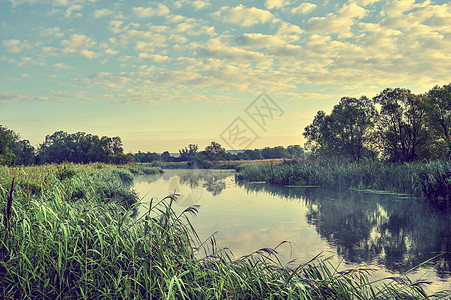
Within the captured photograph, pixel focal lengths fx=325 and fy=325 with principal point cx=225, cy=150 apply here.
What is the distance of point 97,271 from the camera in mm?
4090

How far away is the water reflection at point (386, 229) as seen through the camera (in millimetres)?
6855

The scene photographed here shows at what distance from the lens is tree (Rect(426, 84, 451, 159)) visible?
2555 cm

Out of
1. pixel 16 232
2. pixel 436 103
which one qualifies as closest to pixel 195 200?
pixel 16 232

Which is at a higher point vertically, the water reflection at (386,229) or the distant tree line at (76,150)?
the distant tree line at (76,150)

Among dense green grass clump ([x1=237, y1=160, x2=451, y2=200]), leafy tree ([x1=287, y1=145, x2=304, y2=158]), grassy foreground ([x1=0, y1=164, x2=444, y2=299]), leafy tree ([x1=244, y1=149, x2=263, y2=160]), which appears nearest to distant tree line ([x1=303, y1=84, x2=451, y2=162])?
dense green grass clump ([x1=237, y1=160, x2=451, y2=200])

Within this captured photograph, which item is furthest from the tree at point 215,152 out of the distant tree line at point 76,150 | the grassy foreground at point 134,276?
the grassy foreground at point 134,276

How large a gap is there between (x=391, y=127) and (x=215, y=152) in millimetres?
33113

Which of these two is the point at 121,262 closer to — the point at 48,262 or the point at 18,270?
the point at 48,262

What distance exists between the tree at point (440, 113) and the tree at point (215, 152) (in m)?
34.8

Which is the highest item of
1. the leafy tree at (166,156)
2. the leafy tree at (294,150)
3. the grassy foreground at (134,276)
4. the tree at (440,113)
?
the tree at (440,113)

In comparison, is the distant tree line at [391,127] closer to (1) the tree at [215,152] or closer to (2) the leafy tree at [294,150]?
(1) the tree at [215,152]

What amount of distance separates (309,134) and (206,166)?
27655 mm

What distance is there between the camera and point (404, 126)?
90.7 feet

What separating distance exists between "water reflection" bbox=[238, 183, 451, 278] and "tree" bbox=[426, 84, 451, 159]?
14122 millimetres
